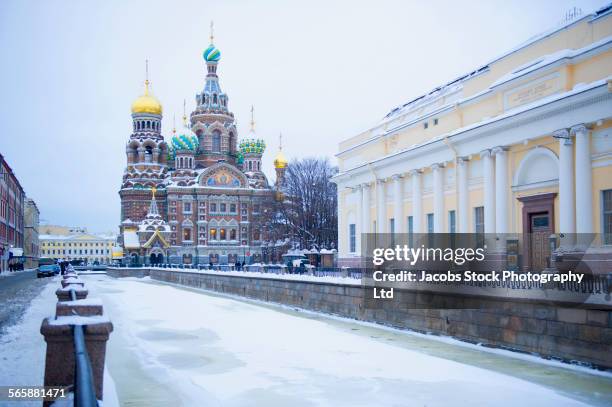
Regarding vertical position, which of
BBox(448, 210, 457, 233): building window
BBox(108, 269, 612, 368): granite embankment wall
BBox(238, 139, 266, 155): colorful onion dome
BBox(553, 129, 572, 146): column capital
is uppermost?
BBox(238, 139, 266, 155): colorful onion dome

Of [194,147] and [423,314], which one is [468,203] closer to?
[423,314]

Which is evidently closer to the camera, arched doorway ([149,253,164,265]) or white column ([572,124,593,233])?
white column ([572,124,593,233])

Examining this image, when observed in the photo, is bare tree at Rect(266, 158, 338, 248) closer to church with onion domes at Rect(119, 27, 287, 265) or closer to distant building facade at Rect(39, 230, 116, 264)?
church with onion domes at Rect(119, 27, 287, 265)

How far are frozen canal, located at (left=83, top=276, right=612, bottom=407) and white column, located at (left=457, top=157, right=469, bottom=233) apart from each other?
9.26 m

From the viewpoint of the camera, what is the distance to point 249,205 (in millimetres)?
89062

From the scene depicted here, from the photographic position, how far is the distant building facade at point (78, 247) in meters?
168

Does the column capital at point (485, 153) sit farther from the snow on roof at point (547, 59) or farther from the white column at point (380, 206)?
the white column at point (380, 206)

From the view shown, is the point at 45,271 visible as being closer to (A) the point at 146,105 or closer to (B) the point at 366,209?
(B) the point at 366,209

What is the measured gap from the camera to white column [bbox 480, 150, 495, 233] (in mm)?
24016

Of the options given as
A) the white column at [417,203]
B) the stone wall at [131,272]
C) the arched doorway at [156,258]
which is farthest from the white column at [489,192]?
the arched doorway at [156,258]

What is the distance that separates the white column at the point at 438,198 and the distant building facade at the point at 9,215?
49.9m

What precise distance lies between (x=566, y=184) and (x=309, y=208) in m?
45.8

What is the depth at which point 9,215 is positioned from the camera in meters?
73.2

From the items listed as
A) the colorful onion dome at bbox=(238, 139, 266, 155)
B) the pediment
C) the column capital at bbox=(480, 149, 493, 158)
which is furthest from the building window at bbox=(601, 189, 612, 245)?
the colorful onion dome at bbox=(238, 139, 266, 155)
